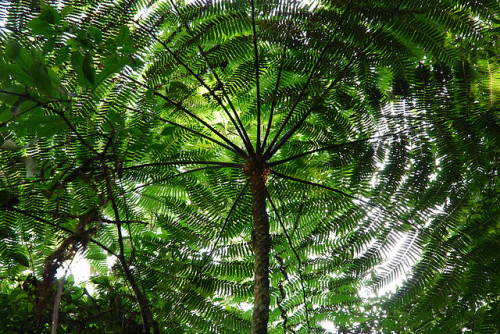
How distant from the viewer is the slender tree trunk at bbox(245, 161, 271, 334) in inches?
56.5

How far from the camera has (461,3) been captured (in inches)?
82.7

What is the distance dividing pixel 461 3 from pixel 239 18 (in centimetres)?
145

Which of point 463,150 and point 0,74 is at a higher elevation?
point 463,150

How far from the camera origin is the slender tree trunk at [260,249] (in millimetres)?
1435

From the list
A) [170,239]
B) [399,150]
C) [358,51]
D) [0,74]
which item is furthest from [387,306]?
[0,74]

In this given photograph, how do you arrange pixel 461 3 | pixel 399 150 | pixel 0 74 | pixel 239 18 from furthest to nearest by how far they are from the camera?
1. pixel 399 150
2. pixel 239 18
3. pixel 461 3
4. pixel 0 74

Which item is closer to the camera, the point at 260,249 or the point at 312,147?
the point at 260,249

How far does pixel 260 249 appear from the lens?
1.64 meters

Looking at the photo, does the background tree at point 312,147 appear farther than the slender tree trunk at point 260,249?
Yes

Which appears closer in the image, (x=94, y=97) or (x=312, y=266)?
(x=94, y=97)

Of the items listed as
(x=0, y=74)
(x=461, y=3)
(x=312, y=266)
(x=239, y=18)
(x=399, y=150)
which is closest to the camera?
(x=0, y=74)

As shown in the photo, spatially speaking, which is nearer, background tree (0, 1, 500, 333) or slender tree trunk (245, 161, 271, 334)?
slender tree trunk (245, 161, 271, 334)

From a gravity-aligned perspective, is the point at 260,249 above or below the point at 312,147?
below

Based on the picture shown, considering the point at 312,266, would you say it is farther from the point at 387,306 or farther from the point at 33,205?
the point at 33,205
